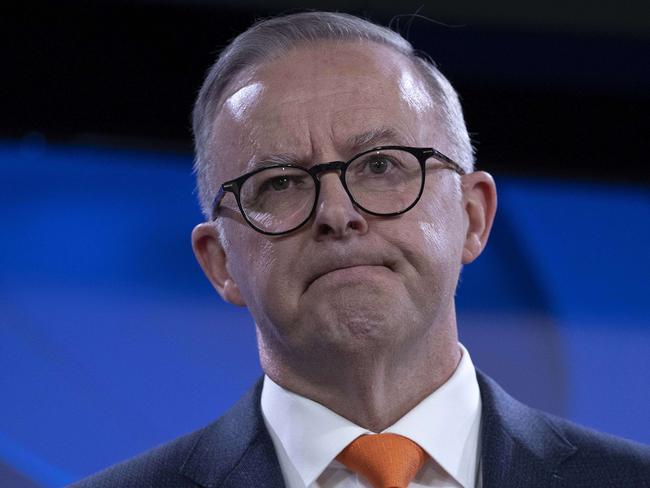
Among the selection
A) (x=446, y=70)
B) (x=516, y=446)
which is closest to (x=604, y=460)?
(x=516, y=446)

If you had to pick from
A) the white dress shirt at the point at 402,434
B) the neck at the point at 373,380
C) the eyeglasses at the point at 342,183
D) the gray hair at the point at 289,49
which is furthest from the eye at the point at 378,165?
the white dress shirt at the point at 402,434

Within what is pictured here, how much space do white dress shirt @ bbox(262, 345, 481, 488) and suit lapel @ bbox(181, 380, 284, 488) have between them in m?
0.03

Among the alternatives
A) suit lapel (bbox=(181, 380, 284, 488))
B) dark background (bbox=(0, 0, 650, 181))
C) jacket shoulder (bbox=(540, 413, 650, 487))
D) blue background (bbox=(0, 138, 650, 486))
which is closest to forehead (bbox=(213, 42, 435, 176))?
suit lapel (bbox=(181, 380, 284, 488))

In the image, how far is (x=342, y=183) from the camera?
206 centimetres

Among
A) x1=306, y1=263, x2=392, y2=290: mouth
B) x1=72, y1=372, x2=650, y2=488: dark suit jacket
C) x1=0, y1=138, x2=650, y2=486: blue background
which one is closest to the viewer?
x1=306, y1=263, x2=392, y2=290: mouth

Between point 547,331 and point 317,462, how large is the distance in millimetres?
1394

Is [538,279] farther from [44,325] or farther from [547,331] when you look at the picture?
[44,325]

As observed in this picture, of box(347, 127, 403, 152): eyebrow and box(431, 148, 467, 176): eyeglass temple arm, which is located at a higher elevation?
box(347, 127, 403, 152): eyebrow

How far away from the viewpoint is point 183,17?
320 cm

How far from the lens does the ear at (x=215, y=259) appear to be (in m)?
2.37

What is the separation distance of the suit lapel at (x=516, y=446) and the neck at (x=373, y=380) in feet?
0.41

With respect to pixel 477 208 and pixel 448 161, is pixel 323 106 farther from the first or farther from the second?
pixel 477 208

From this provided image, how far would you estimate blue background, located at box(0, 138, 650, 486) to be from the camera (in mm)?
3123

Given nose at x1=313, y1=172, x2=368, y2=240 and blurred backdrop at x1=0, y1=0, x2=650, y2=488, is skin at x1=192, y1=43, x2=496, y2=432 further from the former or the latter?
blurred backdrop at x1=0, y1=0, x2=650, y2=488
